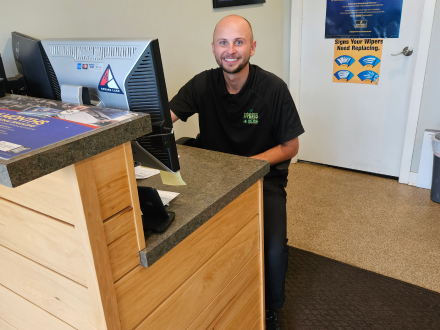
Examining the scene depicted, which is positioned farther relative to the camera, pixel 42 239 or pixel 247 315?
pixel 247 315

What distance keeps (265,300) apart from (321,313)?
0.34 m

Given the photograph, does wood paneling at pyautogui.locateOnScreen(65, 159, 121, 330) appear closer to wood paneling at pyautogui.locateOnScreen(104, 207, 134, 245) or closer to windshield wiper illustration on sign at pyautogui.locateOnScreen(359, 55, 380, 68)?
wood paneling at pyautogui.locateOnScreen(104, 207, 134, 245)

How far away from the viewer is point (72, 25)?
161 centimetres

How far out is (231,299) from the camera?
1315mm

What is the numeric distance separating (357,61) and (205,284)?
242 cm

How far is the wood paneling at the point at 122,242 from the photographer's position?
80 centimetres

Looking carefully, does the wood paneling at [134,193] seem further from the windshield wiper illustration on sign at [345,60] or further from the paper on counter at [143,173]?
the windshield wiper illustration on sign at [345,60]

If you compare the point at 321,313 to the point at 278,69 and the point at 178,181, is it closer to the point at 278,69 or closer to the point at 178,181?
the point at 178,181

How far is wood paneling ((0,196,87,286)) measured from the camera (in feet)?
2.62

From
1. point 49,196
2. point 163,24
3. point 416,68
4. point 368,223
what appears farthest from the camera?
point 416,68

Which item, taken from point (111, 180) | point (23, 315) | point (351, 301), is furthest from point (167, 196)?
point (351, 301)

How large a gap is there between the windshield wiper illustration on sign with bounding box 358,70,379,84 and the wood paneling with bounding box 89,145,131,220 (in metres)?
2.61

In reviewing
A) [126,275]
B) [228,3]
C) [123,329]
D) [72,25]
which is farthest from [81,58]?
[228,3]

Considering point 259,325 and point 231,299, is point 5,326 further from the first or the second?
point 259,325
